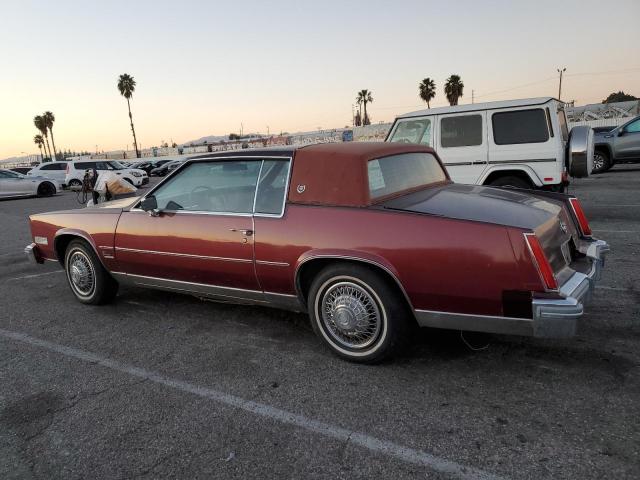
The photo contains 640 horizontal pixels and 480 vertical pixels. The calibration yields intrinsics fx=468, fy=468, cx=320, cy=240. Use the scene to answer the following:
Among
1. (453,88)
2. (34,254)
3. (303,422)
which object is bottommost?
(303,422)

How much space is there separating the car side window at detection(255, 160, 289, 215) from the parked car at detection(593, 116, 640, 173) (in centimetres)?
1504

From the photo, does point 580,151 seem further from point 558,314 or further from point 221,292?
point 221,292

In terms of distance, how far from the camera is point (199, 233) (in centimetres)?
376

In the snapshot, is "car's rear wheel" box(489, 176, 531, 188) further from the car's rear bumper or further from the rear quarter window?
the car's rear bumper

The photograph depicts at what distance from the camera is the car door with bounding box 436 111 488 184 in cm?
764

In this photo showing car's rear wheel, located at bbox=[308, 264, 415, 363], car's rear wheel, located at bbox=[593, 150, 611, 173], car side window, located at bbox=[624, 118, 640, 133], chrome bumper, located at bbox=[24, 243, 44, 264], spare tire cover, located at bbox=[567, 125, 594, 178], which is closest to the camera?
car's rear wheel, located at bbox=[308, 264, 415, 363]

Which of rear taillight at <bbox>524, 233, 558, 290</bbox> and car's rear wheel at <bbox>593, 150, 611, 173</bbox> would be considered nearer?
rear taillight at <bbox>524, 233, 558, 290</bbox>

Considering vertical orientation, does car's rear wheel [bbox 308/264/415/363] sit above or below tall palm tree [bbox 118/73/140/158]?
below

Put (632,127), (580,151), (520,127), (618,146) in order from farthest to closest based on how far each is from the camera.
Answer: (618,146) → (632,127) → (520,127) → (580,151)

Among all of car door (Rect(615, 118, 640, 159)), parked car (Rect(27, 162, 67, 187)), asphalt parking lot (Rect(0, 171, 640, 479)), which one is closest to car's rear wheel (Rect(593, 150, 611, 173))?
car door (Rect(615, 118, 640, 159))

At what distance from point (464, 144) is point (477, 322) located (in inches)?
222

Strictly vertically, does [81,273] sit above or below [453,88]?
below

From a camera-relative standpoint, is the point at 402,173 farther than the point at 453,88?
No

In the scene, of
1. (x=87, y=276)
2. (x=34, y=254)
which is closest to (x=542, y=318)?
(x=87, y=276)
